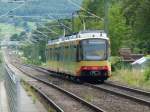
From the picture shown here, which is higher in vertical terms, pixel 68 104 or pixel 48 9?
pixel 48 9

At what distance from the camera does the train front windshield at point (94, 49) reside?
127ft

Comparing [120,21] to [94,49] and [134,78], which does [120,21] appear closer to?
[134,78]

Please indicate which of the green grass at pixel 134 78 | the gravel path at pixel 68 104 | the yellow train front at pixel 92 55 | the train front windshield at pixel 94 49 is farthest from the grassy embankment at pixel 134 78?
the gravel path at pixel 68 104

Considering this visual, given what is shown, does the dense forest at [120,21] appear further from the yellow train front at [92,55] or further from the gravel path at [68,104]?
the gravel path at [68,104]

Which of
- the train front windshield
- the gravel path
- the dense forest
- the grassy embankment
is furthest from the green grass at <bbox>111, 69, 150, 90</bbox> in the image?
the dense forest

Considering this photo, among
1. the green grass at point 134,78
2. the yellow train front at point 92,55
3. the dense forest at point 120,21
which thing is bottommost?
the green grass at point 134,78

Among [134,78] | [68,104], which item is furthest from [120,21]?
[68,104]

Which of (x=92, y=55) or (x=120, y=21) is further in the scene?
(x=120, y=21)

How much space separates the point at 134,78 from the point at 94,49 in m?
3.71

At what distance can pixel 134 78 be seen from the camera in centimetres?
4053

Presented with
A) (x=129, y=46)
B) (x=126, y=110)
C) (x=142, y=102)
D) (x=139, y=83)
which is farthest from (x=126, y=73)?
(x=129, y=46)

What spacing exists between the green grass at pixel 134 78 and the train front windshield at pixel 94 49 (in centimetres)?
258

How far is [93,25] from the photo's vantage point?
64.0 meters

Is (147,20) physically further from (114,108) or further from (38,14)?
(114,108)
